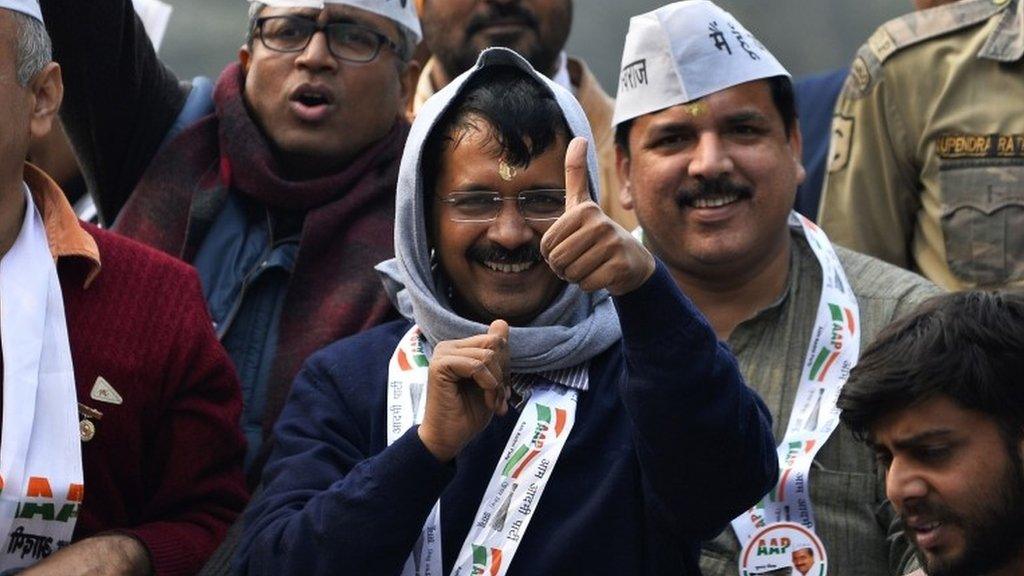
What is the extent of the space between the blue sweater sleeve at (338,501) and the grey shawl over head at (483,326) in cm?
21

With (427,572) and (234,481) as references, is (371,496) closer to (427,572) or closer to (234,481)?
(427,572)

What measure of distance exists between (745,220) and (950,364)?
112cm

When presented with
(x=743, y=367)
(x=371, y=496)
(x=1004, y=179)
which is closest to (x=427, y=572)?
(x=371, y=496)

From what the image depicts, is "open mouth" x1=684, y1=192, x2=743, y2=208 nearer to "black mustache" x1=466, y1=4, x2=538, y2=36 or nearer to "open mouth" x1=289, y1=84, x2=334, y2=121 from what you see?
"open mouth" x1=289, y1=84, x2=334, y2=121

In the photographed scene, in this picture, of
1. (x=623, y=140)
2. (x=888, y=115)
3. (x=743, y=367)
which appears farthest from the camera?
(x=888, y=115)

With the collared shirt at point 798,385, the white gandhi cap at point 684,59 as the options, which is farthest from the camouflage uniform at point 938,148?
the white gandhi cap at point 684,59

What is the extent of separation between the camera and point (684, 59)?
526cm

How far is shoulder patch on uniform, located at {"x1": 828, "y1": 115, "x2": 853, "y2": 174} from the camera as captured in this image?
588 cm

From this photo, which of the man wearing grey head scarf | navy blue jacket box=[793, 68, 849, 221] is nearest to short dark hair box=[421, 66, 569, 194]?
the man wearing grey head scarf

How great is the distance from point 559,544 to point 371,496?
1.18 ft

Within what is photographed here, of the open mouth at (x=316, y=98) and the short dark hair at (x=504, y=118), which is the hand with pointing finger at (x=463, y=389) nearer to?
the short dark hair at (x=504, y=118)

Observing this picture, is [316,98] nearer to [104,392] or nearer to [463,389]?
[104,392]

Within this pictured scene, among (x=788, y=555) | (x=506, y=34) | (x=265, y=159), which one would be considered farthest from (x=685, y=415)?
(x=506, y=34)

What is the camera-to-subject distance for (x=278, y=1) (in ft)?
17.9
